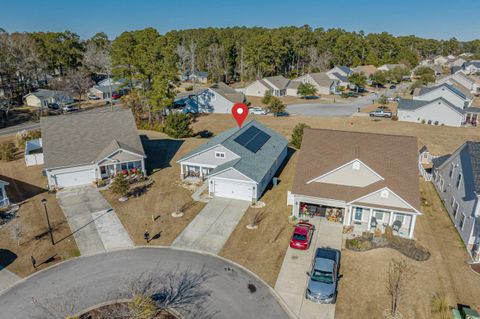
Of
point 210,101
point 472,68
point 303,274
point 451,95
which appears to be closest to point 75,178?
point 303,274

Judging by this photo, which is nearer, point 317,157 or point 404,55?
point 317,157

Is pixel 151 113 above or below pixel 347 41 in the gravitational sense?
below

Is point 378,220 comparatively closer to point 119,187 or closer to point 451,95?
point 119,187

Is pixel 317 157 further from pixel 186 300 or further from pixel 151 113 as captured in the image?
pixel 151 113

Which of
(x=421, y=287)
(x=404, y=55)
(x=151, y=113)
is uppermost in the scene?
(x=404, y=55)

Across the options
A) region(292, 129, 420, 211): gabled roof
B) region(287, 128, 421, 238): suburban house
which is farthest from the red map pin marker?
region(287, 128, 421, 238): suburban house

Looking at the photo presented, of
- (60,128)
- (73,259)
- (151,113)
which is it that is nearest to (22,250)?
(73,259)
